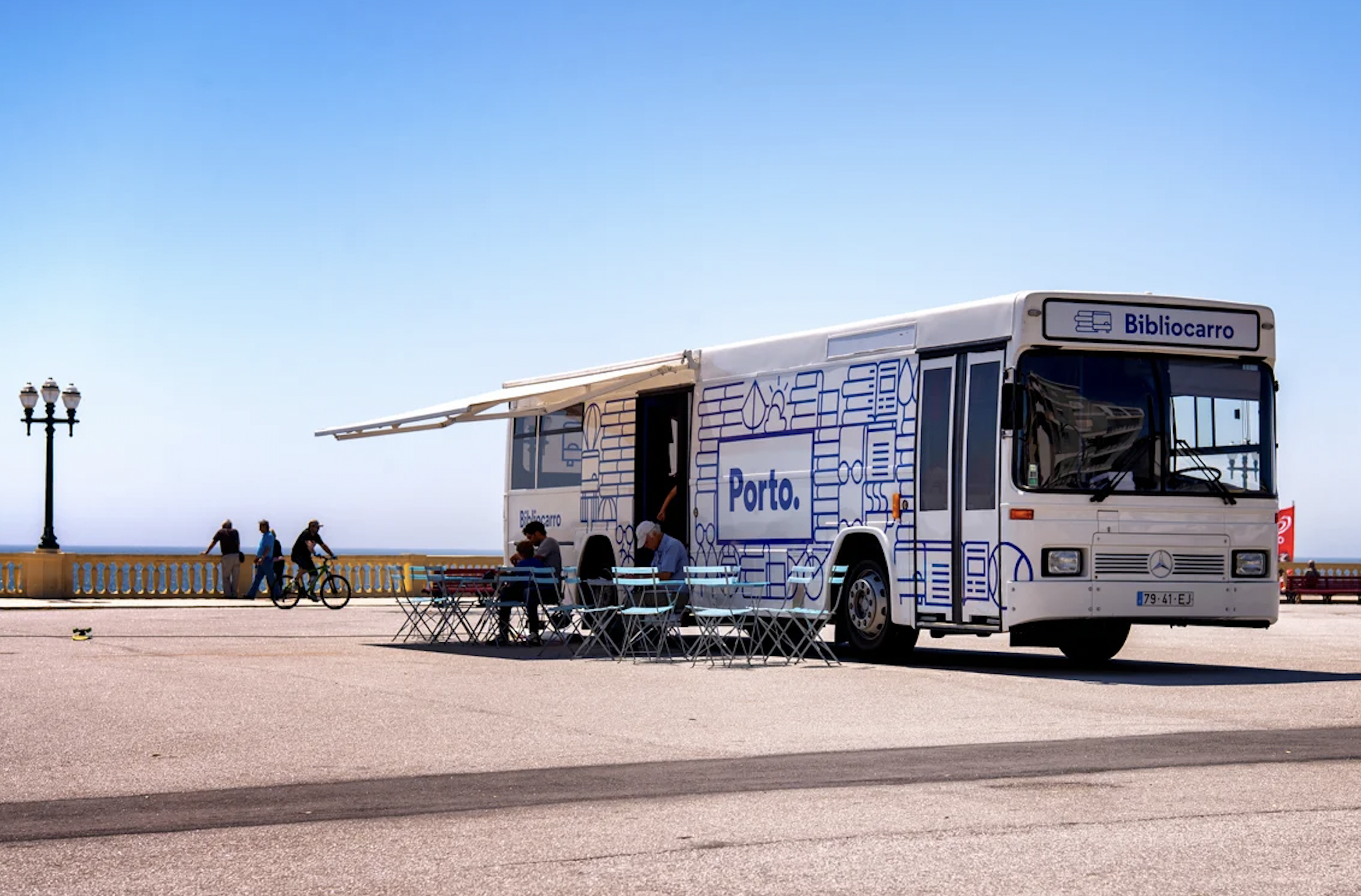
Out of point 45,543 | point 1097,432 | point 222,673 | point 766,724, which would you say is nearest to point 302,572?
point 45,543

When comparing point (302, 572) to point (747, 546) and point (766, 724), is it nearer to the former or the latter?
point (747, 546)

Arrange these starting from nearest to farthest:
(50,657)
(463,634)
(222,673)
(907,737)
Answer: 1. (907,737)
2. (222,673)
3. (50,657)
4. (463,634)

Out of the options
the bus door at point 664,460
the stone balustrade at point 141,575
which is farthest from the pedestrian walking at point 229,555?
the bus door at point 664,460

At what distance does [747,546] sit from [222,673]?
5.97 metres

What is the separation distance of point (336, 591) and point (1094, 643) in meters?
18.5

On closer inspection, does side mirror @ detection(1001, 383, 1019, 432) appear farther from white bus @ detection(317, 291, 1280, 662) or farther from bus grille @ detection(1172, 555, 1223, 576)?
bus grille @ detection(1172, 555, 1223, 576)

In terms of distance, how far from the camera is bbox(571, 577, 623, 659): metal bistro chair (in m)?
18.3

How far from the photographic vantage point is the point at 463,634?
23.0 metres

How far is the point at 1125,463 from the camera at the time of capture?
52.0ft

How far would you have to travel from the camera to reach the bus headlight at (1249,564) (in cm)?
1616

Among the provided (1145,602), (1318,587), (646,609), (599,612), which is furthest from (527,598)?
(1318,587)

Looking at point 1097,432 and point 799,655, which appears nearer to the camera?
point 1097,432

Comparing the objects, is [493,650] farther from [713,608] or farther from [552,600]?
[713,608]

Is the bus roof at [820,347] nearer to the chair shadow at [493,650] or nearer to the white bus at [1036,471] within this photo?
the white bus at [1036,471]
